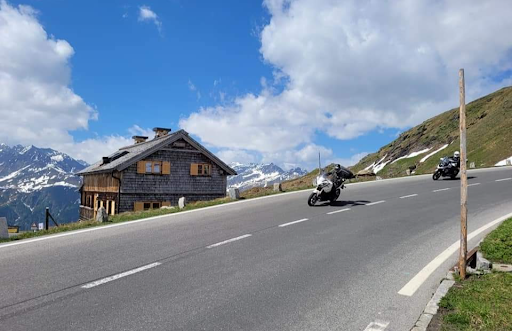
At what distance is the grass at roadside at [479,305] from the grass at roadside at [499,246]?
119 cm

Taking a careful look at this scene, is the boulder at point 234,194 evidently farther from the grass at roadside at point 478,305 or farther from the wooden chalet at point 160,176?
the wooden chalet at point 160,176

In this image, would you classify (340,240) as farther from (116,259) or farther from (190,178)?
(190,178)

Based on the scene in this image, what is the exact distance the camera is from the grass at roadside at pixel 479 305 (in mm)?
3845

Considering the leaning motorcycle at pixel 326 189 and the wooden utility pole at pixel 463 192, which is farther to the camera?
the leaning motorcycle at pixel 326 189

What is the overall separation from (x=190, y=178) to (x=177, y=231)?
2532 cm

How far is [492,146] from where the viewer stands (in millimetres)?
45406

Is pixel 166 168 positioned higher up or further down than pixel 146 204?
higher up

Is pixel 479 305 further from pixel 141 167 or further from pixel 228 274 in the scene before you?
pixel 141 167

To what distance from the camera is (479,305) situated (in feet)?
14.0

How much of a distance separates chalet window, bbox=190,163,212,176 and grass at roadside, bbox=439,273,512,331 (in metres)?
29.9

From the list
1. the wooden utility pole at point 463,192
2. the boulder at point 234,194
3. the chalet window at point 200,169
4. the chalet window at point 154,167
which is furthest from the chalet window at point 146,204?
the wooden utility pole at point 463,192

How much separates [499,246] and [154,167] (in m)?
28.6

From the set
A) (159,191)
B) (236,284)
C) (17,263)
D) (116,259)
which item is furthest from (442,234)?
(159,191)

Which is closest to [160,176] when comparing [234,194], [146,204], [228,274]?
[146,204]
